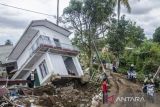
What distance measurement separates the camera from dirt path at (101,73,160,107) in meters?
26.1

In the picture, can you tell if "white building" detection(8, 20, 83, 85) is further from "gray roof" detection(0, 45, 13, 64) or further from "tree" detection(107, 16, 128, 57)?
"tree" detection(107, 16, 128, 57)

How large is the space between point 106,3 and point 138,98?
17867 millimetres

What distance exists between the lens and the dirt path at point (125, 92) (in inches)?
1026

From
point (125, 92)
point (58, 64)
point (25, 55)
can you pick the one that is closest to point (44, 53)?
point (58, 64)

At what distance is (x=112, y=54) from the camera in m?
48.5

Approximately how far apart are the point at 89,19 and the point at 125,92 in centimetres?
1331

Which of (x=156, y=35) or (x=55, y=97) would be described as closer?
(x=55, y=97)

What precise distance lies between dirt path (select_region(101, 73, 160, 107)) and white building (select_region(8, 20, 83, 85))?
449 cm

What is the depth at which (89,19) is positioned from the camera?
140 feet

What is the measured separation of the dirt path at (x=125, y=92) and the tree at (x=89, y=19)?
17.2 ft

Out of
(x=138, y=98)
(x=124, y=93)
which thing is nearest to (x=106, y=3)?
(x=124, y=93)

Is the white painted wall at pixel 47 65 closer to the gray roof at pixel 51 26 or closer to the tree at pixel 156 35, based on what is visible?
the gray roof at pixel 51 26

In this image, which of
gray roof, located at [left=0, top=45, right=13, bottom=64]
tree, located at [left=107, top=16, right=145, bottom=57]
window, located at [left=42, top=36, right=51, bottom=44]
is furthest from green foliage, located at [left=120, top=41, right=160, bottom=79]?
gray roof, located at [left=0, top=45, right=13, bottom=64]

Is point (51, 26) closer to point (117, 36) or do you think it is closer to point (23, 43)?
point (23, 43)
